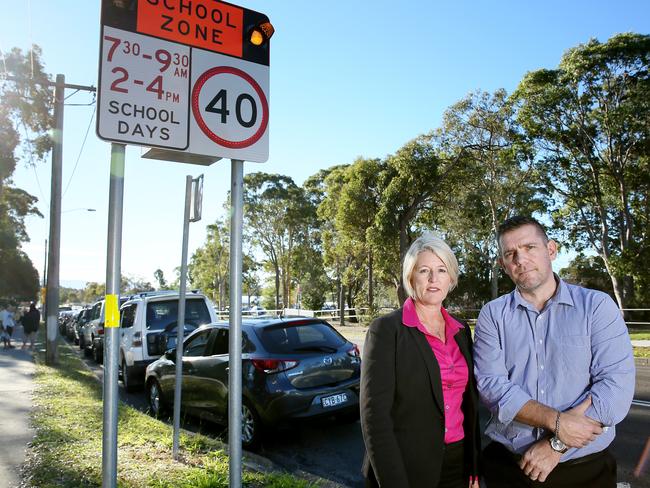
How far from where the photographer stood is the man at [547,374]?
2.29m

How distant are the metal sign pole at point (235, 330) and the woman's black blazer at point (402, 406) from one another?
794mm

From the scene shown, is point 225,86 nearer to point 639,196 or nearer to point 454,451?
point 454,451

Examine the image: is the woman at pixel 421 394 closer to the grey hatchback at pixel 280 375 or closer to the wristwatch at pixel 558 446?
the wristwatch at pixel 558 446

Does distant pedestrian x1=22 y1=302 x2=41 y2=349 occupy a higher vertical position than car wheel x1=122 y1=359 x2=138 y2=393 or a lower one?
higher

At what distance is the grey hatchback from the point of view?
641 cm

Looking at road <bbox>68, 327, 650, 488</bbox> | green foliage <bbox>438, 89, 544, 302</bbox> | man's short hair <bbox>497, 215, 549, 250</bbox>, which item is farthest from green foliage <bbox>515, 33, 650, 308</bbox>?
man's short hair <bbox>497, 215, 549, 250</bbox>

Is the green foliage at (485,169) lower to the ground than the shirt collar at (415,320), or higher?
higher

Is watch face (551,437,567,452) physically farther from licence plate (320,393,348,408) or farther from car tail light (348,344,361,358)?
car tail light (348,344,361,358)

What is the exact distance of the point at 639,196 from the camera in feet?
78.5

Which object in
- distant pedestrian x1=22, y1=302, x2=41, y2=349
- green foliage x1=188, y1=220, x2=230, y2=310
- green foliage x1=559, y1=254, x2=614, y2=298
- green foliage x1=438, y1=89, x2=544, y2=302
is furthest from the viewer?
green foliage x1=188, y1=220, x2=230, y2=310

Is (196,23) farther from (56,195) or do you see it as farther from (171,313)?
(56,195)

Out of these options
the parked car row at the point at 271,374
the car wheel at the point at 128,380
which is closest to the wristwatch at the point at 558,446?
the parked car row at the point at 271,374

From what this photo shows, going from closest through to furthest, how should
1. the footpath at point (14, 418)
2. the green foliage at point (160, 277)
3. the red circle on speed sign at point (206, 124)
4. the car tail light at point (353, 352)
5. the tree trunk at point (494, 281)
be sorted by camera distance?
the red circle on speed sign at point (206, 124)
the footpath at point (14, 418)
the car tail light at point (353, 352)
the tree trunk at point (494, 281)
the green foliage at point (160, 277)

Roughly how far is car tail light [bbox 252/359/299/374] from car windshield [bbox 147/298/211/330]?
4756 millimetres
